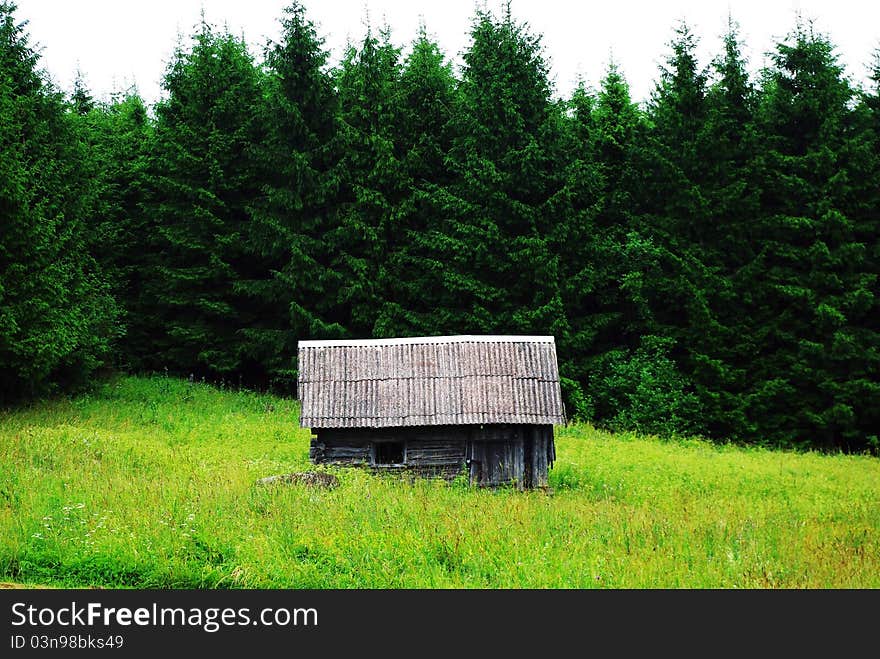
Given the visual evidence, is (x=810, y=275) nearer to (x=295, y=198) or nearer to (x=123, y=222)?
(x=295, y=198)

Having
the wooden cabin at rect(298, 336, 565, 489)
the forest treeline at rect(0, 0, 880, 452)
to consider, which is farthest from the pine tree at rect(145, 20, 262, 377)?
the wooden cabin at rect(298, 336, 565, 489)

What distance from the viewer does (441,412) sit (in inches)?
741

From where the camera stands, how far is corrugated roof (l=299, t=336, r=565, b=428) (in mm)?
18797

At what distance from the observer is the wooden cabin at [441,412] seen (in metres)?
18.8

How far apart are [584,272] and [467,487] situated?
15867mm

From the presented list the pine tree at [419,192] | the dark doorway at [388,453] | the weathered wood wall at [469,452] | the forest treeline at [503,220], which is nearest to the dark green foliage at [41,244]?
the forest treeline at [503,220]

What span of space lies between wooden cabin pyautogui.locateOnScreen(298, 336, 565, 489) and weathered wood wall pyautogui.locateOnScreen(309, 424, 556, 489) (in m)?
0.02

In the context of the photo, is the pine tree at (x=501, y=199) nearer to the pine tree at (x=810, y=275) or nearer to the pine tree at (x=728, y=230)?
the pine tree at (x=728, y=230)

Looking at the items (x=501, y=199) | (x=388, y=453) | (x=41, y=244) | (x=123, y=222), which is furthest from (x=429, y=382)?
(x=123, y=222)

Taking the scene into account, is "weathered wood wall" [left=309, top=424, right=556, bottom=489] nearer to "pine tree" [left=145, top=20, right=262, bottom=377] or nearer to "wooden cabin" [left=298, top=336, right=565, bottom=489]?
"wooden cabin" [left=298, top=336, right=565, bottom=489]

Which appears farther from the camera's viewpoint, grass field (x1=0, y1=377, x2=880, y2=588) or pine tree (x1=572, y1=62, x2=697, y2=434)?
pine tree (x1=572, y1=62, x2=697, y2=434)

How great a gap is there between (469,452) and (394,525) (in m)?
7.51

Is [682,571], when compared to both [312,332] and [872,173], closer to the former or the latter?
[312,332]

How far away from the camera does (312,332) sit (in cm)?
3144
